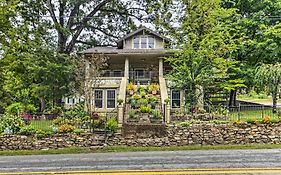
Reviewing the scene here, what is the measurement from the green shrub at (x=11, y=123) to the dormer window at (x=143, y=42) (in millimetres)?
12264

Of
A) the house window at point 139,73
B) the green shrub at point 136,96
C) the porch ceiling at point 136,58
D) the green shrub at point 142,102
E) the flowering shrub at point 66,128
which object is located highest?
the porch ceiling at point 136,58

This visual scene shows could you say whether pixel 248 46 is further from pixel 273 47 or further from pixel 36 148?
pixel 36 148

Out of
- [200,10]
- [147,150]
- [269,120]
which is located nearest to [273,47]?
[200,10]

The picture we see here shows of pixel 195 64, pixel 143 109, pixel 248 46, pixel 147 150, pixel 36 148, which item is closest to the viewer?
pixel 147 150

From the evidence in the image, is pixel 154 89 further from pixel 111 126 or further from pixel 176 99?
pixel 111 126

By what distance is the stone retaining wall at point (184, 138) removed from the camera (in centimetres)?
1528

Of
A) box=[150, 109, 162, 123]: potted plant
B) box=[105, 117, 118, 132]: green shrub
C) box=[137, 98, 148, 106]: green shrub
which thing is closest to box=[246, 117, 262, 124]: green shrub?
box=[150, 109, 162, 123]: potted plant

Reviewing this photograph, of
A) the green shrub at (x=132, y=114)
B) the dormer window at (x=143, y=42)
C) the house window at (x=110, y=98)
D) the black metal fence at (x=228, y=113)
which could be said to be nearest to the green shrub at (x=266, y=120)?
the black metal fence at (x=228, y=113)

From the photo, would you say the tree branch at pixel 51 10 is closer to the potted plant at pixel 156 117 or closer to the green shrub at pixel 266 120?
the potted plant at pixel 156 117

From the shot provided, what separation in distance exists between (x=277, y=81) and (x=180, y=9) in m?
8.56

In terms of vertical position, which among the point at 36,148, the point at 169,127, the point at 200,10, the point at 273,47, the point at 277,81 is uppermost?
the point at 200,10

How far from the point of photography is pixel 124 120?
17062 millimetres

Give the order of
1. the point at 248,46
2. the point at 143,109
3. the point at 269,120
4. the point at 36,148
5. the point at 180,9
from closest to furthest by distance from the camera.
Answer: the point at 36,148
the point at 269,120
the point at 143,109
the point at 180,9
the point at 248,46

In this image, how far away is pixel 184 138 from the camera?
1584cm
